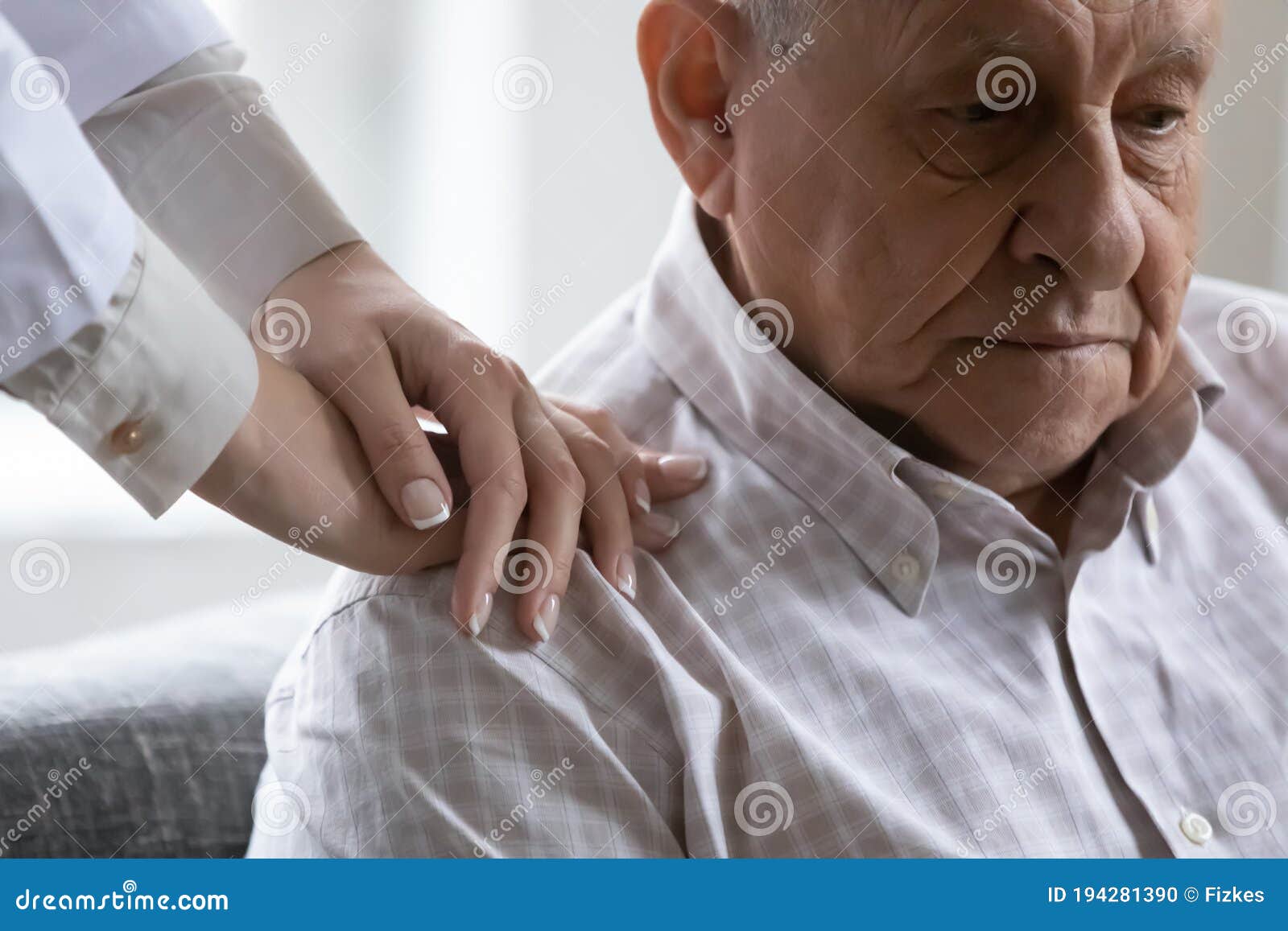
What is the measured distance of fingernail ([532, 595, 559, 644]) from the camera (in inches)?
35.1

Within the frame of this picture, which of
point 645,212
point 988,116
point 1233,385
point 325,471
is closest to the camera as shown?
point 325,471

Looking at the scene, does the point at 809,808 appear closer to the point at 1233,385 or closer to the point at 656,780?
the point at 656,780

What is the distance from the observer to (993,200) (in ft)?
3.21

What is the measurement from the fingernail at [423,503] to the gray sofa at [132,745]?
42 centimetres

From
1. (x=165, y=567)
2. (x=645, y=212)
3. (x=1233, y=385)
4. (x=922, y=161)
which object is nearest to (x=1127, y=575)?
(x=1233, y=385)

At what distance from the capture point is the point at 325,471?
83 cm

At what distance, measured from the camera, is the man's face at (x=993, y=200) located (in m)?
0.95

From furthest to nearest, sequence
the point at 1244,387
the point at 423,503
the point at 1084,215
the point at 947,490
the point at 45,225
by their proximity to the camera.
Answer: the point at 1244,387 → the point at 947,490 → the point at 1084,215 → the point at 423,503 → the point at 45,225

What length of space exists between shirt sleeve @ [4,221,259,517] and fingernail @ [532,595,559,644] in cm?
26

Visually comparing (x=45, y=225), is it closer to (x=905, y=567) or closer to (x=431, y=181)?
(x=905, y=567)

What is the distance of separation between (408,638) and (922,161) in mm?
548

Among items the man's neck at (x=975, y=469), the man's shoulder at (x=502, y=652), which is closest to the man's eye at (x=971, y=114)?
the man's neck at (x=975, y=469)

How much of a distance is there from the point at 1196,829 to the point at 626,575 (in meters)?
0.50

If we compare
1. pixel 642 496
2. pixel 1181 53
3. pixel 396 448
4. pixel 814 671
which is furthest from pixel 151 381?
pixel 1181 53
